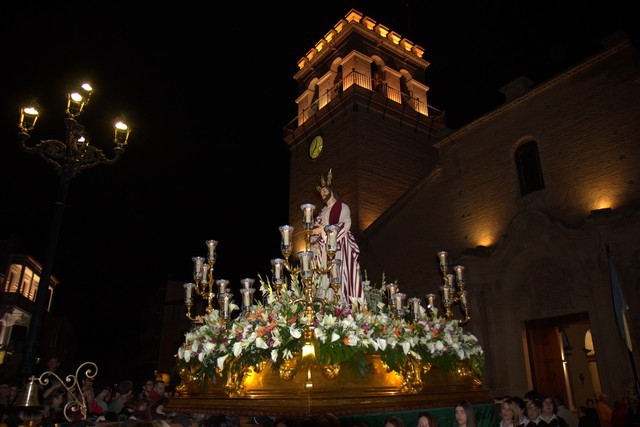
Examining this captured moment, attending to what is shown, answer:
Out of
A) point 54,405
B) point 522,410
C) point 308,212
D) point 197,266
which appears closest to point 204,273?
point 197,266

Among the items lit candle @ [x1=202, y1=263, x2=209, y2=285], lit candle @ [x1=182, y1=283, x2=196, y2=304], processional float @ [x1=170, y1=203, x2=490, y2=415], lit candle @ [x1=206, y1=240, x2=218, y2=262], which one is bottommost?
processional float @ [x1=170, y1=203, x2=490, y2=415]

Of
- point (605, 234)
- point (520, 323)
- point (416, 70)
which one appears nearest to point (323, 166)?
point (416, 70)

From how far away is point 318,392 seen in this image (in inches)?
207

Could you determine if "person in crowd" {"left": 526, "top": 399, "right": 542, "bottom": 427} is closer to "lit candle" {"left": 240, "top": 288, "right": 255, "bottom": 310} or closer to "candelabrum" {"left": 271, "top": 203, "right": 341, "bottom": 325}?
"candelabrum" {"left": 271, "top": 203, "right": 341, "bottom": 325}

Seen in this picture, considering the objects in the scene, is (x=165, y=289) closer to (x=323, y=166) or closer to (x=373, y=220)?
(x=323, y=166)

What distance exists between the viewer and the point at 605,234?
43.1 feet

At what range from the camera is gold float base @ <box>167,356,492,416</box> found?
17.3 ft

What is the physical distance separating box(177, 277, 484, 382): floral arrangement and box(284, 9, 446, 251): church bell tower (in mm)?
14623

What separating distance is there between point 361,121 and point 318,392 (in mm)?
19551

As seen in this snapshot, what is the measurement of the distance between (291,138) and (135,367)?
27.2m

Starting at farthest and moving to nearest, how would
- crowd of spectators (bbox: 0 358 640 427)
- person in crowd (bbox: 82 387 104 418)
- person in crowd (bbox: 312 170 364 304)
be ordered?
person in crowd (bbox: 82 387 104 418)
person in crowd (bbox: 312 170 364 304)
crowd of spectators (bbox: 0 358 640 427)

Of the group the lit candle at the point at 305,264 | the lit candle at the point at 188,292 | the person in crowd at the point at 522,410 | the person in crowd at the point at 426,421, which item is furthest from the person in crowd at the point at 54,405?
the person in crowd at the point at 522,410

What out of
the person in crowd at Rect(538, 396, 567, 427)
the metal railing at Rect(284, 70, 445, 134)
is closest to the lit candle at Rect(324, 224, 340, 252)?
the person in crowd at Rect(538, 396, 567, 427)

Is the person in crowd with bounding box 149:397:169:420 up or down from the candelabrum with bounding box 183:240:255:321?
down
